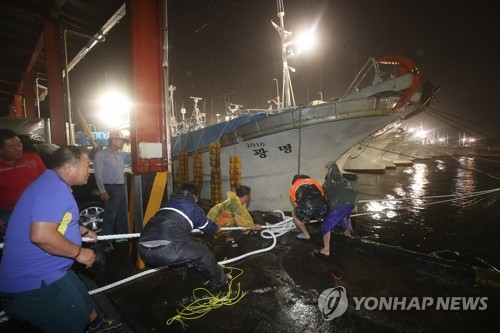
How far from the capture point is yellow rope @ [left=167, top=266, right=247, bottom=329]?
111 inches

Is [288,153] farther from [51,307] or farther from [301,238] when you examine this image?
[51,307]

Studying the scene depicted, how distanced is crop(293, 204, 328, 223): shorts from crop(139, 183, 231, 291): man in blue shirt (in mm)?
1996

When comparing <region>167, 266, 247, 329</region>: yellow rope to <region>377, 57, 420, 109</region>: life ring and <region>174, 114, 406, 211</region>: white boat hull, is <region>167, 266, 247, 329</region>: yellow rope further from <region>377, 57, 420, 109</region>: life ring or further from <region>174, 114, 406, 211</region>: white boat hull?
<region>377, 57, 420, 109</region>: life ring

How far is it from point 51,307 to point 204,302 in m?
1.74

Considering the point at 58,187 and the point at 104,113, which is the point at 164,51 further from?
the point at 104,113

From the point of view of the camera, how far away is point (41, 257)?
1793mm

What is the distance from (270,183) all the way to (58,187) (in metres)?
6.61

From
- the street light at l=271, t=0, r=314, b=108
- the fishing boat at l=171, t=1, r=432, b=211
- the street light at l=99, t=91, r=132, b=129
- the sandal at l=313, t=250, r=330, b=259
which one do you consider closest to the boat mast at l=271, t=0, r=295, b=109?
the street light at l=271, t=0, r=314, b=108

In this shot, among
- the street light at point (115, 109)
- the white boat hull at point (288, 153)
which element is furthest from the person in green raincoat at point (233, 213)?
the street light at point (115, 109)

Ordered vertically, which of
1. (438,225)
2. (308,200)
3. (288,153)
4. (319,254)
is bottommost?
(438,225)

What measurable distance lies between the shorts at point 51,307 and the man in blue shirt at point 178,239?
1035 millimetres

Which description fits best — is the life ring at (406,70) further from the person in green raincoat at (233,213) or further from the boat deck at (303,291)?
the person in green raincoat at (233,213)

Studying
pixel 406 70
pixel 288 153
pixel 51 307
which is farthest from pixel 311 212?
pixel 406 70

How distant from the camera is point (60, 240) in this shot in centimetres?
172
